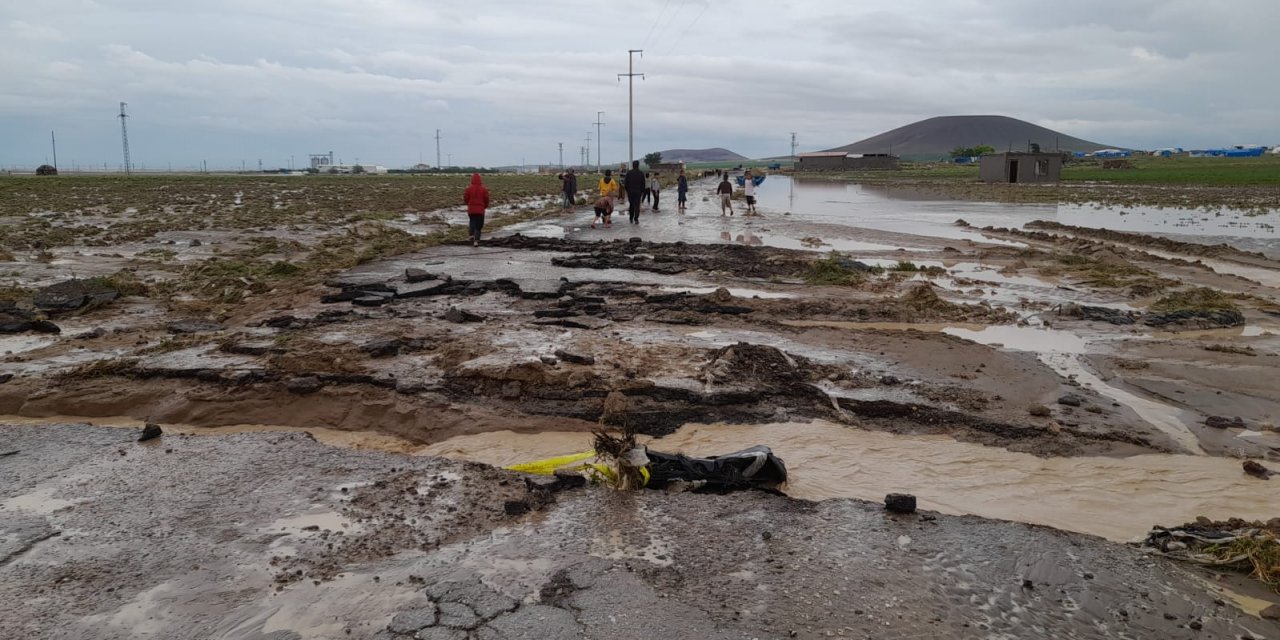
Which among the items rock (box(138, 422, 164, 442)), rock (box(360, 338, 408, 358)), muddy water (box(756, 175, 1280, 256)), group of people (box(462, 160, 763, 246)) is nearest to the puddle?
rock (box(138, 422, 164, 442))

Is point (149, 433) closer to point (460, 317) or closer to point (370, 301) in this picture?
point (460, 317)

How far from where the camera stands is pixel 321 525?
471 cm

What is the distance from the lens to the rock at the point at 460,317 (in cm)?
1015

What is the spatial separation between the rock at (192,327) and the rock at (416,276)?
3494mm

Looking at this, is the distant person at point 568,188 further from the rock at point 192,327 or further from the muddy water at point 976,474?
the muddy water at point 976,474

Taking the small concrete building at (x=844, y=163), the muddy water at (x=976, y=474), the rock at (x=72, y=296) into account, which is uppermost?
the small concrete building at (x=844, y=163)

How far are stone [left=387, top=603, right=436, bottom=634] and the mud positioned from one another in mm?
12

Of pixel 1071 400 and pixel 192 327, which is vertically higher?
pixel 192 327

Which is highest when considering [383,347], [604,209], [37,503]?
[604,209]

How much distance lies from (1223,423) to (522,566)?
21.2 ft

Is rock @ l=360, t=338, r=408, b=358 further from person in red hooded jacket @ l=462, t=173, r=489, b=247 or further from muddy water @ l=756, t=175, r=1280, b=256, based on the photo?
muddy water @ l=756, t=175, r=1280, b=256

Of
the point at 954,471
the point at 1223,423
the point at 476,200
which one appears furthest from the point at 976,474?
the point at 476,200

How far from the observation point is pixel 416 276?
1330cm

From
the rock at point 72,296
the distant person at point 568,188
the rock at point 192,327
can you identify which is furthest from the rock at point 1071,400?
the distant person at point 568,188
